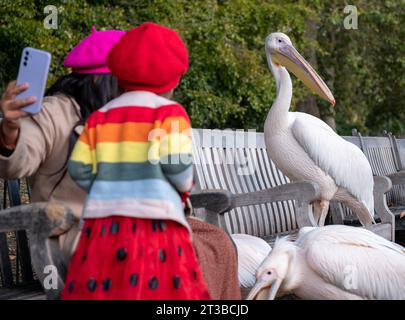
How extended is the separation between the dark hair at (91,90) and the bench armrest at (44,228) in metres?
0.50

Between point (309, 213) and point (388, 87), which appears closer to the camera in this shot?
point (309, 213)

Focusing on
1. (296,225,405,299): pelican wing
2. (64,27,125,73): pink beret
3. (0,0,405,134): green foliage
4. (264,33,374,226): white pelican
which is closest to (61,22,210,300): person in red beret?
(64,27,125,73): pink beret

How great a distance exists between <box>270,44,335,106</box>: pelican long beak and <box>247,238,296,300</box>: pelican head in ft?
9.27

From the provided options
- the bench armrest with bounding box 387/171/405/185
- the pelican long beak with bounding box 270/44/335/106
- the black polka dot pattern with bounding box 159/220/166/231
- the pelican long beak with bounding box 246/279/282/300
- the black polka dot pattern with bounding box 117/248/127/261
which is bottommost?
the bench armrest with bounding box 387/171/405/185

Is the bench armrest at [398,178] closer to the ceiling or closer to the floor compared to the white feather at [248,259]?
closer to the floor

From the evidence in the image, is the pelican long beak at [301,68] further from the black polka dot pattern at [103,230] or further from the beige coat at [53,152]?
the black polka dot pattern at [103,230]

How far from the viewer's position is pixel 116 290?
288 centimetres

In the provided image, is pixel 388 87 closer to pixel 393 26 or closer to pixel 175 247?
pixel 393 26

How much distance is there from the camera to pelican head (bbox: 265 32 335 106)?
670cm

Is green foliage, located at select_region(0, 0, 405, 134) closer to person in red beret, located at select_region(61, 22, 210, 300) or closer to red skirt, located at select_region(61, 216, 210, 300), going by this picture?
person in red beret, located at select_region(61, 22, 210, 300)

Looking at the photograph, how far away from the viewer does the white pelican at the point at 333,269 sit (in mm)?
3879

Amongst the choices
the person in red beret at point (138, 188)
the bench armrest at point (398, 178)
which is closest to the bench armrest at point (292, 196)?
the person in red beret at point (138, 188)
